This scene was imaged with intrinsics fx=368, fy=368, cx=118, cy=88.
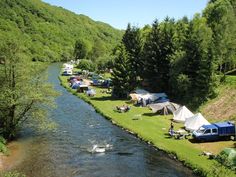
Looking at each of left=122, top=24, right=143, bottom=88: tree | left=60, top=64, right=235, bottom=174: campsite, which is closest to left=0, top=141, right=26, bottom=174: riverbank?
left=60, top=64, right=235, bottom=174: campsite

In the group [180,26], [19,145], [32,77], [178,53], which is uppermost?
[180,26]

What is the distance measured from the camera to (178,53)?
218 ft

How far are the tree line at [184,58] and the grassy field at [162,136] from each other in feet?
23.3

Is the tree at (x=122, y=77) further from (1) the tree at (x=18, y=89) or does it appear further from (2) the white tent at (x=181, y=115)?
(1) the tree at (x=18, y=89)

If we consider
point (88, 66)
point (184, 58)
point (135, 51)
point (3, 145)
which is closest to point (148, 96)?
point (184, 58)

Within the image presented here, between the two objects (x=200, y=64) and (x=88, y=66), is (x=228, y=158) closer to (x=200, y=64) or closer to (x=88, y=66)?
(x=200, y=64)

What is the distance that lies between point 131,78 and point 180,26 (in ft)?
50.7

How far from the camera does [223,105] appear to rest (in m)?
55.3

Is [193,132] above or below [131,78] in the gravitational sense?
below

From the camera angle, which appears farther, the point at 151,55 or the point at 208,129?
the point at 151,55

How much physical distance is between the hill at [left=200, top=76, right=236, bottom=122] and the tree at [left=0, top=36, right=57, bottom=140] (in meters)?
23.5

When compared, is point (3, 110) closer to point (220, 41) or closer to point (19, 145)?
point (19, 145)

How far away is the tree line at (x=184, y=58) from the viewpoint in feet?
199

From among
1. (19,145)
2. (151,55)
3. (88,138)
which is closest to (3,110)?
(19,145)
